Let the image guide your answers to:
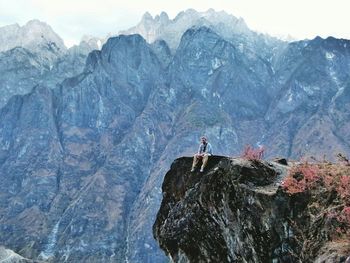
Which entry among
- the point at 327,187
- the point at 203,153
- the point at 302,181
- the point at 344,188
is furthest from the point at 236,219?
the point at 344,188

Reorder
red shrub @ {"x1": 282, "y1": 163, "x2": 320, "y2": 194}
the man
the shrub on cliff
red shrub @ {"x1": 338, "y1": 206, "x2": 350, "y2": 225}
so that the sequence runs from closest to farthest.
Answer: red shrub @ {"x1": 338, "y1": 206, "x2": 350, "y2": 225} < the shrub on cliff < red shrub @ {"x1": 282, "y1": 163, "x2": 320, "y2": 194} < the man

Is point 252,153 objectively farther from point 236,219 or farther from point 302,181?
point 302,181

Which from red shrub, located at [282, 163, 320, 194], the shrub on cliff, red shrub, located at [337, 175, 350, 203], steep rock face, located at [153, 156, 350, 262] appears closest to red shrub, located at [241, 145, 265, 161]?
steep rock face, located at [153, 156, 350, 262]

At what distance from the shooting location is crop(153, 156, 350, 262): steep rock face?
993 inches

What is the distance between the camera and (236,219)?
95.6 feet

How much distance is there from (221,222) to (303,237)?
638 cm

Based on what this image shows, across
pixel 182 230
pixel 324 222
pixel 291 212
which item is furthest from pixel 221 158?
pixel 324 222

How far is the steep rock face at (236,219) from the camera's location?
25.2 m

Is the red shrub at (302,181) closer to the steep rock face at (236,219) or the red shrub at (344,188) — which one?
the steep rock face at (236,219)

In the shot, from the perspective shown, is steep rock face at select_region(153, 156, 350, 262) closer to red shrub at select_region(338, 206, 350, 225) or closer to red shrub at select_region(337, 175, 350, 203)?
red shrub at select_region(338, 206, 350, 225)

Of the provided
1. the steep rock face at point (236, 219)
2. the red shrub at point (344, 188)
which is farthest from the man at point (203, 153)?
the red shrub at point (344, 188)

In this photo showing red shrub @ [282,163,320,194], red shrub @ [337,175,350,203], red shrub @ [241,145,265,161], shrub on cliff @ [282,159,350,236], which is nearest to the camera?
shrub on cliff @ [282,159,350,236]

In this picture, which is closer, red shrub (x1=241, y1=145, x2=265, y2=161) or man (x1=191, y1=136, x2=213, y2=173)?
red shrub (x1=241, y1=145, x2=265, y2=161)

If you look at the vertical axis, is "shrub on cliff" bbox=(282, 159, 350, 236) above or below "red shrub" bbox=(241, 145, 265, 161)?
below
